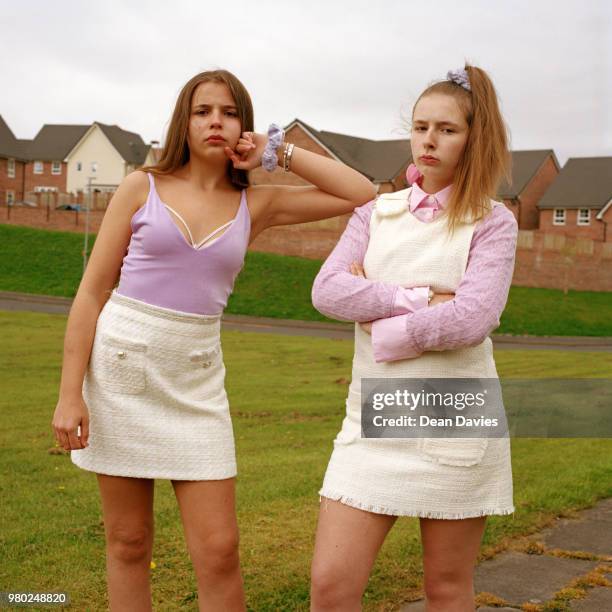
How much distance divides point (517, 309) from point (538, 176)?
87.3 feet

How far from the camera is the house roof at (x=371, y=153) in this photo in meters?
56.1

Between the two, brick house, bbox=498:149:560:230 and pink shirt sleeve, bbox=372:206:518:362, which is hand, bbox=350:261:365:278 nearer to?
pink shirt sleeve, bbox=372:206:518:362

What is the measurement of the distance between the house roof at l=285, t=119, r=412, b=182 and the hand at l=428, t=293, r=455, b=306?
50742mm

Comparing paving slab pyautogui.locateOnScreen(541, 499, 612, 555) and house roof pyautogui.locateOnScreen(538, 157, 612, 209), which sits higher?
house roof pyautogui.locateOnScreen(538, 157, 612, 209)

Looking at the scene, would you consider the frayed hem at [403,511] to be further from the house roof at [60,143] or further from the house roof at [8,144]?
the house roof at [8,144]

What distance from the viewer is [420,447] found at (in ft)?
9.28

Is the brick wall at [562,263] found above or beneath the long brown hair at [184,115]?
above

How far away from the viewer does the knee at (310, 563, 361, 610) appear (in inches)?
108

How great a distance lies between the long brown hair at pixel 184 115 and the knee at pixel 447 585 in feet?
5.51

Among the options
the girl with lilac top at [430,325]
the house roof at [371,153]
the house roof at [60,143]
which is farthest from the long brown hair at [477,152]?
the house roof at [60,143]

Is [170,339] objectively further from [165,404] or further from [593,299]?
[593,299]

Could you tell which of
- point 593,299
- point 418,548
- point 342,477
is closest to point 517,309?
point 593,299

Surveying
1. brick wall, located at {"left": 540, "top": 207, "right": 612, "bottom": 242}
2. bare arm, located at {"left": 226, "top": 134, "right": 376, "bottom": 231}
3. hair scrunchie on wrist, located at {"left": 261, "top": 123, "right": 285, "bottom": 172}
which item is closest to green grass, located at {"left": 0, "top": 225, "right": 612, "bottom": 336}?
brick wall, located at {"left": 540, "top": 207, "right": 612, "bottom": 242}

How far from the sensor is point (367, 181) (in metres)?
3.34
